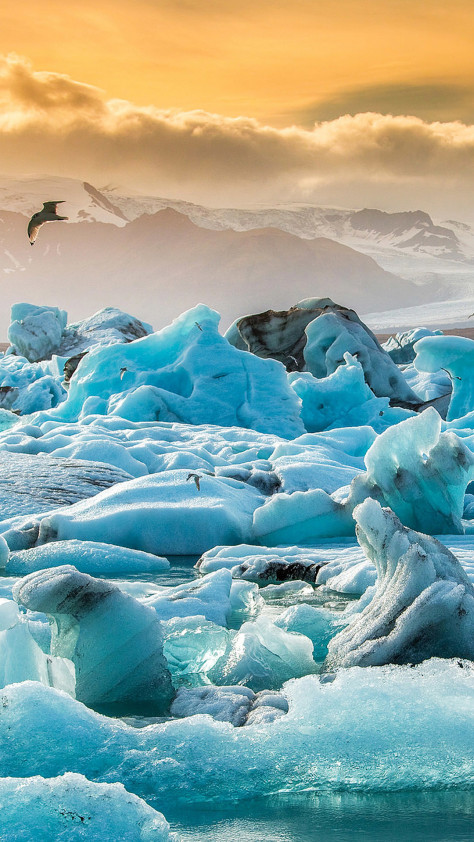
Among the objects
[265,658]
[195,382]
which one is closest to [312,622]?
[265,658]

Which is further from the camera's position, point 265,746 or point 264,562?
point 264,562

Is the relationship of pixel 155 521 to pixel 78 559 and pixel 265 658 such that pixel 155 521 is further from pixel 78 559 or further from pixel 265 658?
pixel 265 658

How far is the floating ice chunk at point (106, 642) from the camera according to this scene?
3.78m

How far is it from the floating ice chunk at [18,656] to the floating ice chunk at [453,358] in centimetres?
1251

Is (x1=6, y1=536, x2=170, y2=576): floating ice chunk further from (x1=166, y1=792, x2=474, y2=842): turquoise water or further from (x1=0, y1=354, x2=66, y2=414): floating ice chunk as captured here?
(x1=0, y1=354, x2=66, y2=414): floating ice chunk

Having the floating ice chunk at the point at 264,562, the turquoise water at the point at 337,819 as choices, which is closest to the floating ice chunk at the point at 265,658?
the turquoise water at the point at 337,819

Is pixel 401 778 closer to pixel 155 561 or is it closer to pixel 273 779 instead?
pixel 273 779

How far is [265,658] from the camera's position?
4.22 meters

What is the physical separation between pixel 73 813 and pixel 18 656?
1531mm

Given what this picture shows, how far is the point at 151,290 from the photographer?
440 feet

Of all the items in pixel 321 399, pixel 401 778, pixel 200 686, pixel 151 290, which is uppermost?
pixel 401 778

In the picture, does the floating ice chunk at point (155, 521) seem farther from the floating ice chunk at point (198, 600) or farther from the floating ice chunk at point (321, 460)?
the floating ice chunk at point (198, 600)

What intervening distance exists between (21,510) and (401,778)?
6286mm

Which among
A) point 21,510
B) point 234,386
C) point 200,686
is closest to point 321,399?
point 234,386
